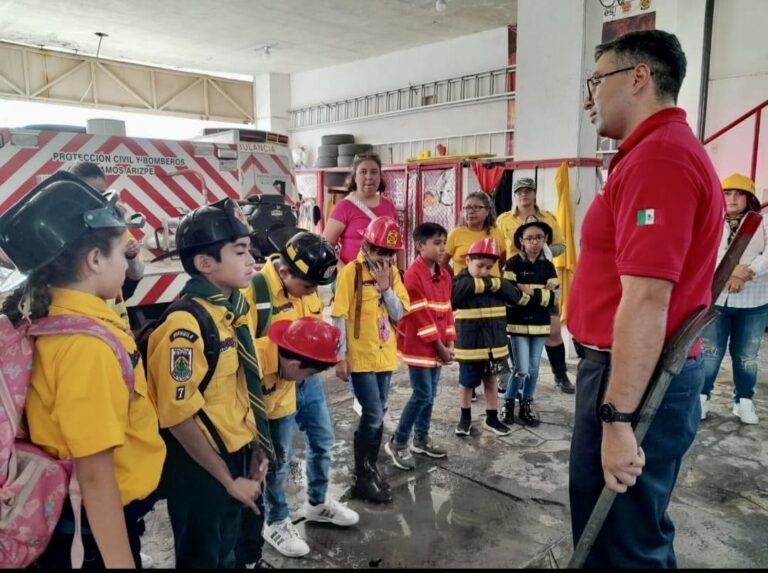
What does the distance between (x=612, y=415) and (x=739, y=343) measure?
3.45 meters

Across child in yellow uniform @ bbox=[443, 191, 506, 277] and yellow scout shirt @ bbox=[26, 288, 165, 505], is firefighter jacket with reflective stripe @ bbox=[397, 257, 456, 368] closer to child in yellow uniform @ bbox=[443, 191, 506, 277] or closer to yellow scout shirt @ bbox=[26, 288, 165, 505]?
child in yellow uniform @ bbox=[443, 191, 506, 277]

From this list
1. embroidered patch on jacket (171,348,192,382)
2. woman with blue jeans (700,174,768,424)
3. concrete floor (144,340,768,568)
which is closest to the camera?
embroidered patch on jacket (171,348,192,382)

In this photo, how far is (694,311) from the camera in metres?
1.67

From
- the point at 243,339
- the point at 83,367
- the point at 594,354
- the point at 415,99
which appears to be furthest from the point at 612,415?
the point at 415,99

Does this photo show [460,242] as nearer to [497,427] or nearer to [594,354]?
[497,427]

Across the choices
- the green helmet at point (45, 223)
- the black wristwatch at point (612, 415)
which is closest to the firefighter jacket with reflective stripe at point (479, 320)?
the black wristwatch at point (612, 415)

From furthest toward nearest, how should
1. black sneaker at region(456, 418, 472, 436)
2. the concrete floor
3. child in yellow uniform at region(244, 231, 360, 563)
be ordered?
black sneaker at region(456, 418, 472, 436)
the concrete floor
child in yellow uniform at region(244, 231, 360, 563)

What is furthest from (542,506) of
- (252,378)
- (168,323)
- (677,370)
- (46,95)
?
(46,95)

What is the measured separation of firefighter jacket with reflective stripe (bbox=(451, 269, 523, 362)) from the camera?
3.85m

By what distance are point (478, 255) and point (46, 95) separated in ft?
42.5

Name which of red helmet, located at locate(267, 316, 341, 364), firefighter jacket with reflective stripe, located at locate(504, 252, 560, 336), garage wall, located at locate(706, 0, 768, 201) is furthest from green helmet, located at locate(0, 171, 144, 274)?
garage wall, located at locate(706, 0, 768, 201)

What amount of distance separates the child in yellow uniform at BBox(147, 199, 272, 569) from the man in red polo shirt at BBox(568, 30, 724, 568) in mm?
1145

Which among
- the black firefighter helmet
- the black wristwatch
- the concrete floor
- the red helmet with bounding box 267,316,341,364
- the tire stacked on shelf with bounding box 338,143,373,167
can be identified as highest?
the tire stacked on shelf with bounding box 338,143,373,167

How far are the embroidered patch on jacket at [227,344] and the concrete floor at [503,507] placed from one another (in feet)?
4.34
